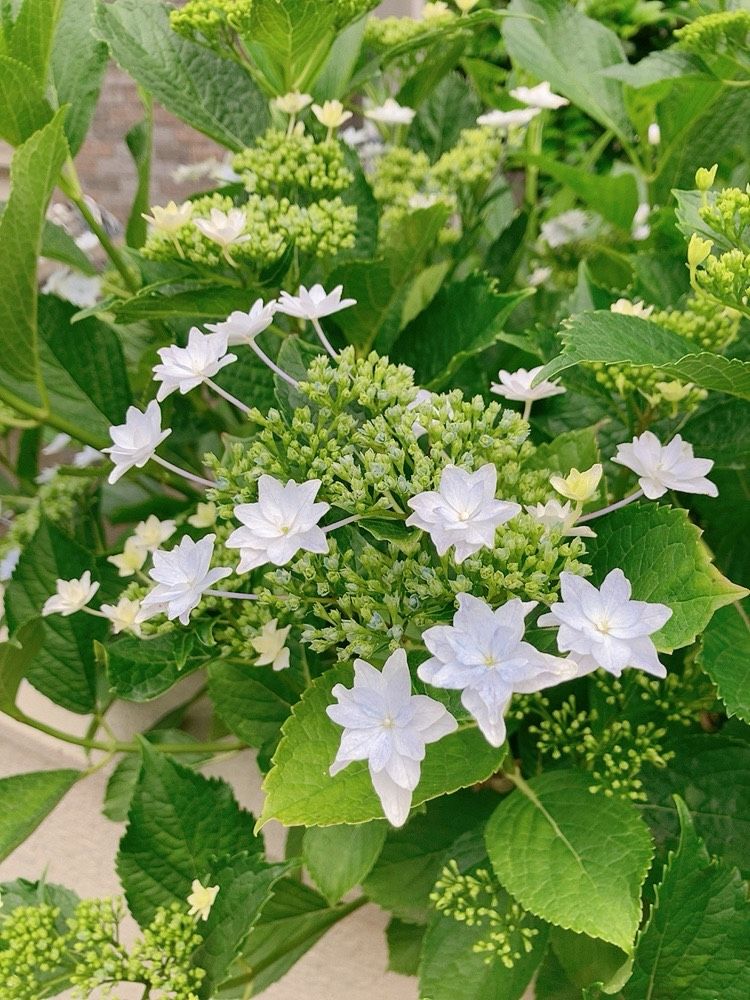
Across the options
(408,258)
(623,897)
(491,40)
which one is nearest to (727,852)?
(623,897)

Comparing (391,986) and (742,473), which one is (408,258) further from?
(391,986)

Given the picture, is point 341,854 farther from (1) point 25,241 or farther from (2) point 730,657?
(1) point 25,241

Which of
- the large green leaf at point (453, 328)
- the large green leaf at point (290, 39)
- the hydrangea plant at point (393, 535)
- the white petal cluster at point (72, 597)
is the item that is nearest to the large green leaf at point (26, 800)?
the hydrangea plant at point (393, 535)

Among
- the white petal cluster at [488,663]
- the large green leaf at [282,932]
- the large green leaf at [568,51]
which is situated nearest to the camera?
the white petal cluster at [488,663]

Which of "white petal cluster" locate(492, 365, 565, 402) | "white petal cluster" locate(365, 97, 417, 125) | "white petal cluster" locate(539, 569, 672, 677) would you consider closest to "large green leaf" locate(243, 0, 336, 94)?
"white petal cluster" locate(365, 97, 417, 125)

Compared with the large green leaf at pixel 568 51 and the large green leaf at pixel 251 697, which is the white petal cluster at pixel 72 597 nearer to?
the large green leaf at pixel 251 697

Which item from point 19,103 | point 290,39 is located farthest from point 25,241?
point 290,39

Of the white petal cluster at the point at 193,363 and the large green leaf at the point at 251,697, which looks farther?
the large green leaf at the point at 251,697

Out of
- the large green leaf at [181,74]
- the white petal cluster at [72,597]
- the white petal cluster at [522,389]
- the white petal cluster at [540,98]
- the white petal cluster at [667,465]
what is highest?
the large green leaf at [181,74]
